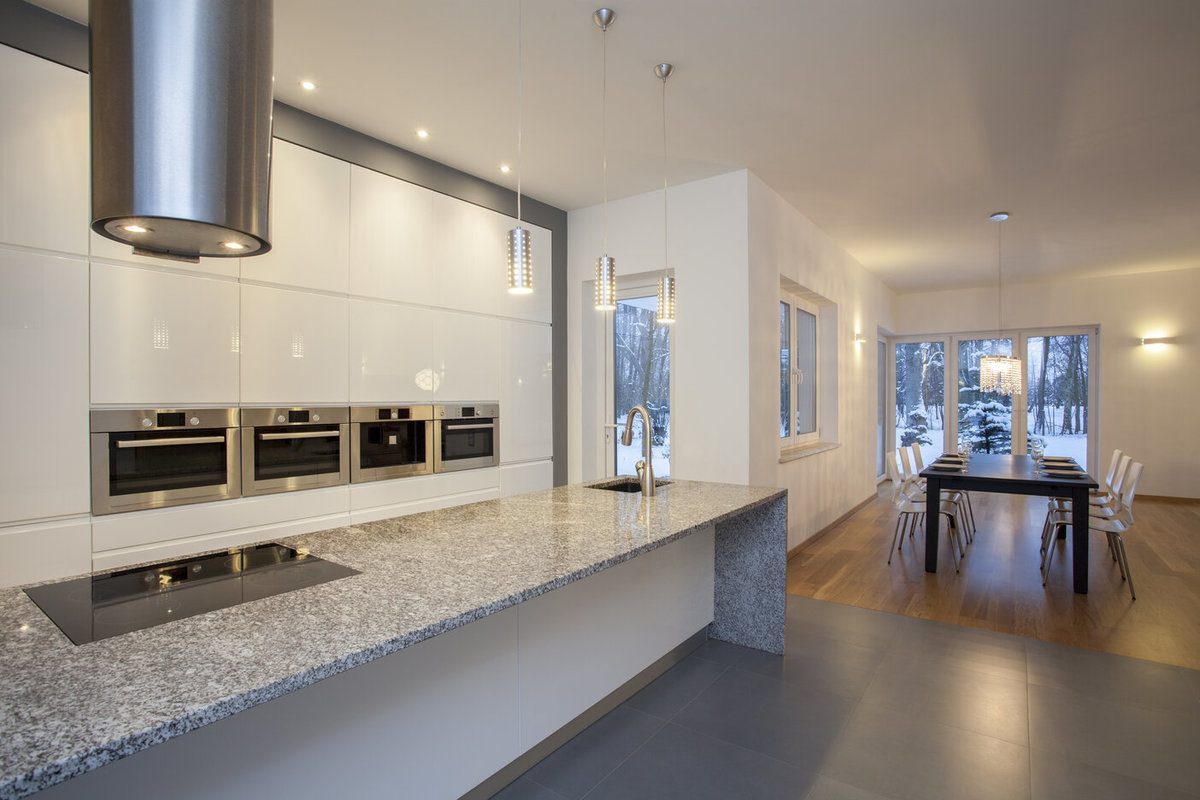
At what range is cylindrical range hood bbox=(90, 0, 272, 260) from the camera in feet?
3.96

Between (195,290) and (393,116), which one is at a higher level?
(393,116)

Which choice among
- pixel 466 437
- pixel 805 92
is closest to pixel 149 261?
pixel 466 437

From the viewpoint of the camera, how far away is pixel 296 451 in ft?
10.2

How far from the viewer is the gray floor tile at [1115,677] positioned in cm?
258

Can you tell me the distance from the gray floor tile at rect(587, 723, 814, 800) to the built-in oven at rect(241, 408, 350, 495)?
209 centimetres

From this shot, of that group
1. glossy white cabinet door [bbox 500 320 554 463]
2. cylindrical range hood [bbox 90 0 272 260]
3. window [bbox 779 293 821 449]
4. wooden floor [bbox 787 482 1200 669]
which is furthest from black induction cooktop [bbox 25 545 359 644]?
window [bbox 779 293 821 449]

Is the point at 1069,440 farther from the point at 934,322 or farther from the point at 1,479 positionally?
the point at 1,479

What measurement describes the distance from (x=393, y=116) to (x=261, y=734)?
9.85 feet

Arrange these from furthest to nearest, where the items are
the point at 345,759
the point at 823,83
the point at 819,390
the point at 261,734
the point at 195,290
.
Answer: the point at 819,390 < the point at 823,83 < the point at 195,290 < the point at 345,759 < the point at 261,734

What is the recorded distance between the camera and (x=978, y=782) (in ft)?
6.63

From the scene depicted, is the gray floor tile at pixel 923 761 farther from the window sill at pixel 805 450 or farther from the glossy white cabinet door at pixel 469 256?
the glossy white cabinet door at pixel 469 256

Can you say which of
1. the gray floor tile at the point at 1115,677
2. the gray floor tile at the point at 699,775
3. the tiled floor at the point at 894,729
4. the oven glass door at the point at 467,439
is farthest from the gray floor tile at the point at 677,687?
the oven glass door at the point at 467,439

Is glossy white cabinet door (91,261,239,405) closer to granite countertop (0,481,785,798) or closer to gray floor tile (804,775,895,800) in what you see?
granite countertop (0,481,785,798)

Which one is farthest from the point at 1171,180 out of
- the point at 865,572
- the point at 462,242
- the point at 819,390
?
the point at 462,242
